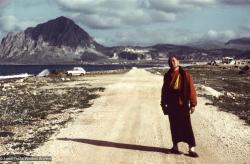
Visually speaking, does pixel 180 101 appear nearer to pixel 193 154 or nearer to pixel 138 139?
pixel 193 154

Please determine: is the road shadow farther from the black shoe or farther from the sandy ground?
the black shoe

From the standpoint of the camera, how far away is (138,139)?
59.5 feet

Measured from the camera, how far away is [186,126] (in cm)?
1546

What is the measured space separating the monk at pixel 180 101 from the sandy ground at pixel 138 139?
57 centimetres

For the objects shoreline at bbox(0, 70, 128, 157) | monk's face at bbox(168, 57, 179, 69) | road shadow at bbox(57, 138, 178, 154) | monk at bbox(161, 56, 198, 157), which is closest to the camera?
monk's face at bbox(168, 57, 179, 69)

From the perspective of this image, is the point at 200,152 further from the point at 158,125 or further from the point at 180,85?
the point at 158,125

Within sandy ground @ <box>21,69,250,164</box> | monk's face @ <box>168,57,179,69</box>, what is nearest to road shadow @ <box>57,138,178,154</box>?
sandy ground @ <box>21,69,250,164</box>

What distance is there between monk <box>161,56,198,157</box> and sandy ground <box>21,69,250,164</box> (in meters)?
0.57

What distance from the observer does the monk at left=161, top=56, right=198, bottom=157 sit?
600 inches

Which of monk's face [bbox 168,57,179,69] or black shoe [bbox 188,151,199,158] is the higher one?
monk's face [bbox 168,57,179,69]

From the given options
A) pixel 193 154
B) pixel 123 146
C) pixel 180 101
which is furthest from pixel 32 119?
pixel 193 154

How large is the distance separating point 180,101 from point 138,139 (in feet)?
10.9

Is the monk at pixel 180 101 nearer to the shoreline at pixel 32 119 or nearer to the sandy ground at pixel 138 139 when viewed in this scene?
the sandy ground at pixel 138 139

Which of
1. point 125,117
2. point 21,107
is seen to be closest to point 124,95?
point 21,107
